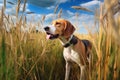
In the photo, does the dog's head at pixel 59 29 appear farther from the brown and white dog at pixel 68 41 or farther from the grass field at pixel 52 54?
the grass field at pixel 52 54

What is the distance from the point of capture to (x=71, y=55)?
150 inches

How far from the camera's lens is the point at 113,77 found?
1712 millimetres

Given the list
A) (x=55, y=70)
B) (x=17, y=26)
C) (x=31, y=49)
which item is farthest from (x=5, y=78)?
(x=55, y=70)

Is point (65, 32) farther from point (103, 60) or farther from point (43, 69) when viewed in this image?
point (103, 60)

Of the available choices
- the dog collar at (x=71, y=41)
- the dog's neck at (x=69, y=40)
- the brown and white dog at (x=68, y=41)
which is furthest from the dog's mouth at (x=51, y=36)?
the dog collar at (x=71, y=41)

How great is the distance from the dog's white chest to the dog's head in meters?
0.25

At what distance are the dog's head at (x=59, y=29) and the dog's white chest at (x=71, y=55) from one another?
0.25 metres

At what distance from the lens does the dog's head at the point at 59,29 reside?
3771mm

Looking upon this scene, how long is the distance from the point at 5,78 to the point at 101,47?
3.14 feet

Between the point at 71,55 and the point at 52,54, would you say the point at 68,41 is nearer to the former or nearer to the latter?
the point at 71,55

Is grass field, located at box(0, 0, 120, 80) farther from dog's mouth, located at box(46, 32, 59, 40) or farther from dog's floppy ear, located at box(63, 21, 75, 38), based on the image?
dog's floppy ear, located at box(63, 21, 75, 38)

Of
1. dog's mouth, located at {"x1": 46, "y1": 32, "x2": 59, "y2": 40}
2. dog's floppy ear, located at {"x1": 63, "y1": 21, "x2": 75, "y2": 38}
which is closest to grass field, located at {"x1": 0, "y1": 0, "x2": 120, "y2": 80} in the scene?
dog's mouth, located at {"x1": 46, "y1": 32, "x2": 59, "y2": 40}

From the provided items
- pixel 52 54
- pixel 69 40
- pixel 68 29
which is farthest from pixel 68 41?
pixel 52 54

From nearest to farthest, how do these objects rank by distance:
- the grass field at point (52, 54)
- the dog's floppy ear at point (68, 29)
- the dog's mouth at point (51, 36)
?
the grass field at point (52, 54)
the dog's mouth at point (51, 36)
the dog's floppy ear at point (68, 29)
